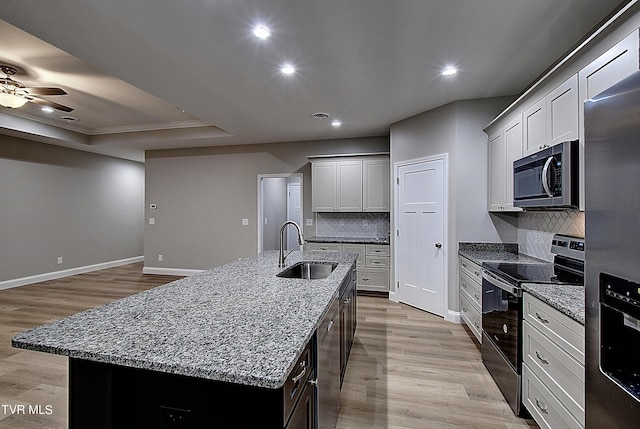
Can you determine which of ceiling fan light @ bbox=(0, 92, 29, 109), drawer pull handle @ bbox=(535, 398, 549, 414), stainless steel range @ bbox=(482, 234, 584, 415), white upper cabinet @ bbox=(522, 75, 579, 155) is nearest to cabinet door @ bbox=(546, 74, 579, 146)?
white upper cabinet @ bbox=(522, 75, 579, 155)

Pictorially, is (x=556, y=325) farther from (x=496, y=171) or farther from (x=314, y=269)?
(x=496, y=171)

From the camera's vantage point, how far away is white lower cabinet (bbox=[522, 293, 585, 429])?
4.74 ft

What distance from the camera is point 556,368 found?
1612 millimetres

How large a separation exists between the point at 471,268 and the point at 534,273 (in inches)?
35.2

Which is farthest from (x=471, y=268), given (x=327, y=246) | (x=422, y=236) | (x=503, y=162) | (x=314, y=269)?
(x=327, y=246)

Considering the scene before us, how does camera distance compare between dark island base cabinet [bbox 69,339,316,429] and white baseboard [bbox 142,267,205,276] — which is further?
white baseboard [bbox 142,267,205,276]

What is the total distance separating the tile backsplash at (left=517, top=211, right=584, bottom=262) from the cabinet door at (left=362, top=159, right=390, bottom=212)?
1.98 metres

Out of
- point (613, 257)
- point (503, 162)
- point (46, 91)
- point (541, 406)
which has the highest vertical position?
point (46, 91)

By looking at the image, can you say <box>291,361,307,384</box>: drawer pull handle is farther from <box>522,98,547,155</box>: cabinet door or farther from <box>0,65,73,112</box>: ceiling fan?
<box>0,65,73,112</box>: ceiling fan

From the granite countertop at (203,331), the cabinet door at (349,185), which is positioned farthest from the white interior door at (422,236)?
the granite countertop at (203,331)

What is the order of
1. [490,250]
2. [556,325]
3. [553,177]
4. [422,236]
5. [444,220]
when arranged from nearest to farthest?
[556,325] < [553,177] < [490,250] < [444,220] < [422,236]

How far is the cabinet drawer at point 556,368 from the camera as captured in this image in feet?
4.72

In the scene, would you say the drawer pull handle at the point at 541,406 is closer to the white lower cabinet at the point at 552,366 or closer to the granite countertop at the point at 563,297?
the white lower cabinet at the point at 552,366

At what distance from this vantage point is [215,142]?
18.7 feet
